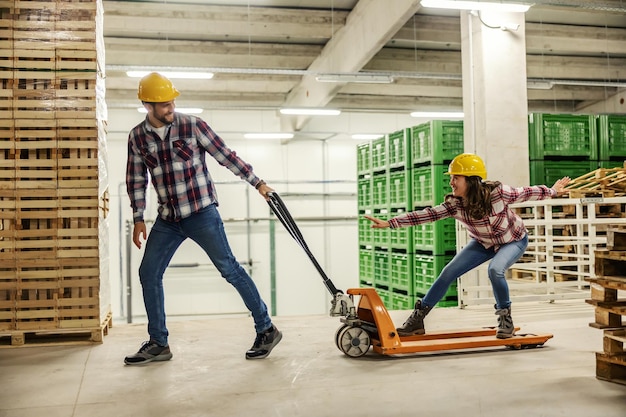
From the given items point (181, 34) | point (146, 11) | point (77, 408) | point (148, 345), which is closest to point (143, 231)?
point (148, 345)

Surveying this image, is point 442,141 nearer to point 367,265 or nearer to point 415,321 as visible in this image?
point 367,265

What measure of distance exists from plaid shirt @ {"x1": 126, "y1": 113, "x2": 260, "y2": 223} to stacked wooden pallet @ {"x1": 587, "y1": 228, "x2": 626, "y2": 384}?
9.14 ft

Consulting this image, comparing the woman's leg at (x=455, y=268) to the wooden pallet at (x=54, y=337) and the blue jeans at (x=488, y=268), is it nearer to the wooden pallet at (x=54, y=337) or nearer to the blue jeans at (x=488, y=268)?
the blue jeans at (x=488, y=268)

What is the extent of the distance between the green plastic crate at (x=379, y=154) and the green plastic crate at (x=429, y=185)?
1446 millimetres

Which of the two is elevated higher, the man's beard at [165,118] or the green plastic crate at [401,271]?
the man's beard at [165,118]

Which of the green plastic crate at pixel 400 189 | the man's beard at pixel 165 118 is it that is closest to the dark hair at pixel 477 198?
the man's beard at pixel 165 118

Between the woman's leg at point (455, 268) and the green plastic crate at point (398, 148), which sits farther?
the green plastic crate at point (398, 148)

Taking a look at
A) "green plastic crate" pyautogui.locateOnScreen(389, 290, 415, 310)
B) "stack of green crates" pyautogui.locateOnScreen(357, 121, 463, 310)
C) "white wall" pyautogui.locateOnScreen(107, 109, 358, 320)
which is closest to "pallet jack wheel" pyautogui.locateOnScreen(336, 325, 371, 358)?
"stack of green crates" pyautogui.locateOnScreen(357, 121, 463, 310)

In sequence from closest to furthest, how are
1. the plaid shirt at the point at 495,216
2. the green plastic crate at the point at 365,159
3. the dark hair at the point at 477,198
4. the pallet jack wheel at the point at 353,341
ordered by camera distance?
the pallet jack wheel at the point at 353,341 < the dark hair at the point at 477,198 < the plaid shirt at the point at 495,216 < the green plastic crate at the point at 365,159

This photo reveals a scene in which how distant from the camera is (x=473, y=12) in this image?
11297mm

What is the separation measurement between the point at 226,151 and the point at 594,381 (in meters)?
3.37

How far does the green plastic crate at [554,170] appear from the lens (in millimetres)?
11938

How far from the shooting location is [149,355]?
5.68 meters

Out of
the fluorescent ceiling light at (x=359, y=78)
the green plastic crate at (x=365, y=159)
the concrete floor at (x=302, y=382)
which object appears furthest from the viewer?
the green plastic crate at (x=365, y=159)
